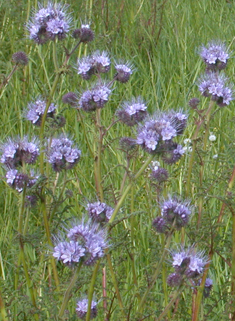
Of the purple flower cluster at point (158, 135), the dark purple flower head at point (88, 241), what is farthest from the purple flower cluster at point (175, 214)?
the dark purple flower head at point (88, 241)

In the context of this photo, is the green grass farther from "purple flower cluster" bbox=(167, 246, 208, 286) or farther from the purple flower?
the purple flower

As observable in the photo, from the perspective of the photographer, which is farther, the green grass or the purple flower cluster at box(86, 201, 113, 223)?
the green grass

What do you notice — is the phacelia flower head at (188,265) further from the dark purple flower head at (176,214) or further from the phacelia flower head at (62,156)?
the phacelia flower head at (62,156)

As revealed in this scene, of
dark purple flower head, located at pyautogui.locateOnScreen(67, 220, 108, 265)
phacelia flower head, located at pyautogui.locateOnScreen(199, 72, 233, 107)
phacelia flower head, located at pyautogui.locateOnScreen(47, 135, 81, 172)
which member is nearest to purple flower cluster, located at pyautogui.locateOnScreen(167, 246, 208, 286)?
dark purple flower head, located at pyautogui.locateOnScreen(67, 220, 108, 265)

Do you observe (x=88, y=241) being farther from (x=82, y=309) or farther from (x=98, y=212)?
(x=82, y=309)

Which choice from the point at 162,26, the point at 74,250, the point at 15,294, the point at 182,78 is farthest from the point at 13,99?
the point at 74,250

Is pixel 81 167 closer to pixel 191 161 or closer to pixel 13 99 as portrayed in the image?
pixel 13 99
